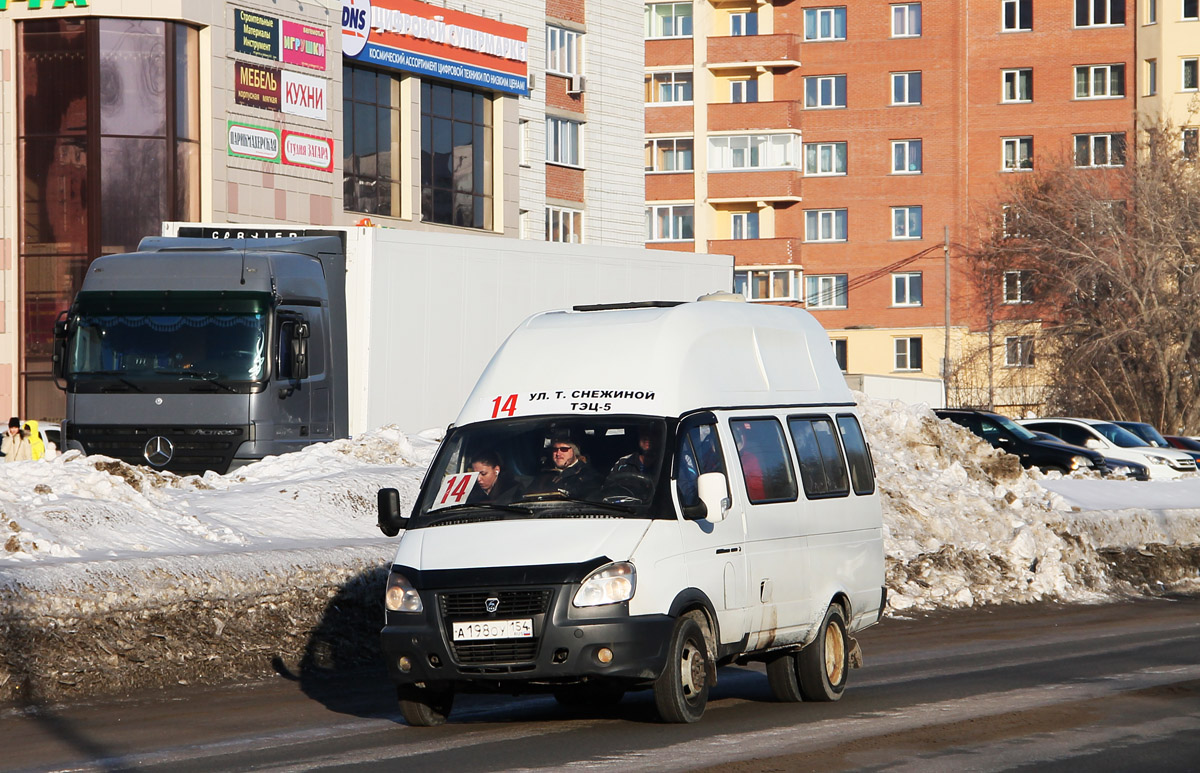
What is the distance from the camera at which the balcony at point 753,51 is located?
7131cm

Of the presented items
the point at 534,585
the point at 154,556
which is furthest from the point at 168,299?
the point at 534,585

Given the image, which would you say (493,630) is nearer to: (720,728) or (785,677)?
(720,728)

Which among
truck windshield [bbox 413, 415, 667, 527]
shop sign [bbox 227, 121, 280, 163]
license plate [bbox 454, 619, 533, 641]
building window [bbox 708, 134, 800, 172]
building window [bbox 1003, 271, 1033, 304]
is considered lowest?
license plate [bbox 454, 619, 533, 641]

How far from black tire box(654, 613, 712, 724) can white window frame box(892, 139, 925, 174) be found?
67522 mm

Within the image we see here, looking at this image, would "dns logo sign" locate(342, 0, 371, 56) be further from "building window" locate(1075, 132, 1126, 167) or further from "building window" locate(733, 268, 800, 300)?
"building window" locate(1075, 132, 1126, 167)

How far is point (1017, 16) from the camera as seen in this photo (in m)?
75.0

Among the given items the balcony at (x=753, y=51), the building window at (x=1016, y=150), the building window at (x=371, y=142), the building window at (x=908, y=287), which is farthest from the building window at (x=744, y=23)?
the building window at (x=371, y=142)

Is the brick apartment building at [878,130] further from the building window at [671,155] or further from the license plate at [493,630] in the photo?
the license plate at [493,630]

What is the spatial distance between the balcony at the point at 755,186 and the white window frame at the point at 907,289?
686 cm

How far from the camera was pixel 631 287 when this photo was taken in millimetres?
26062

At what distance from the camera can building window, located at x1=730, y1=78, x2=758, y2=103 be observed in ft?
240

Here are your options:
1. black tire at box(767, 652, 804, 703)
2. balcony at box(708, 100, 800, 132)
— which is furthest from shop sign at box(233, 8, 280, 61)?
balcony at box(708, 100, 800, 132)

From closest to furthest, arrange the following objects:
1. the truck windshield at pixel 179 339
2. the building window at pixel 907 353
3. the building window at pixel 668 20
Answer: the truck windshield at pixel 179 339
the building window at pixel 668 20
the building window at pixel 907 353

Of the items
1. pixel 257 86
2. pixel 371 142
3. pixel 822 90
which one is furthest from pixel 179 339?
pixel 822 90
